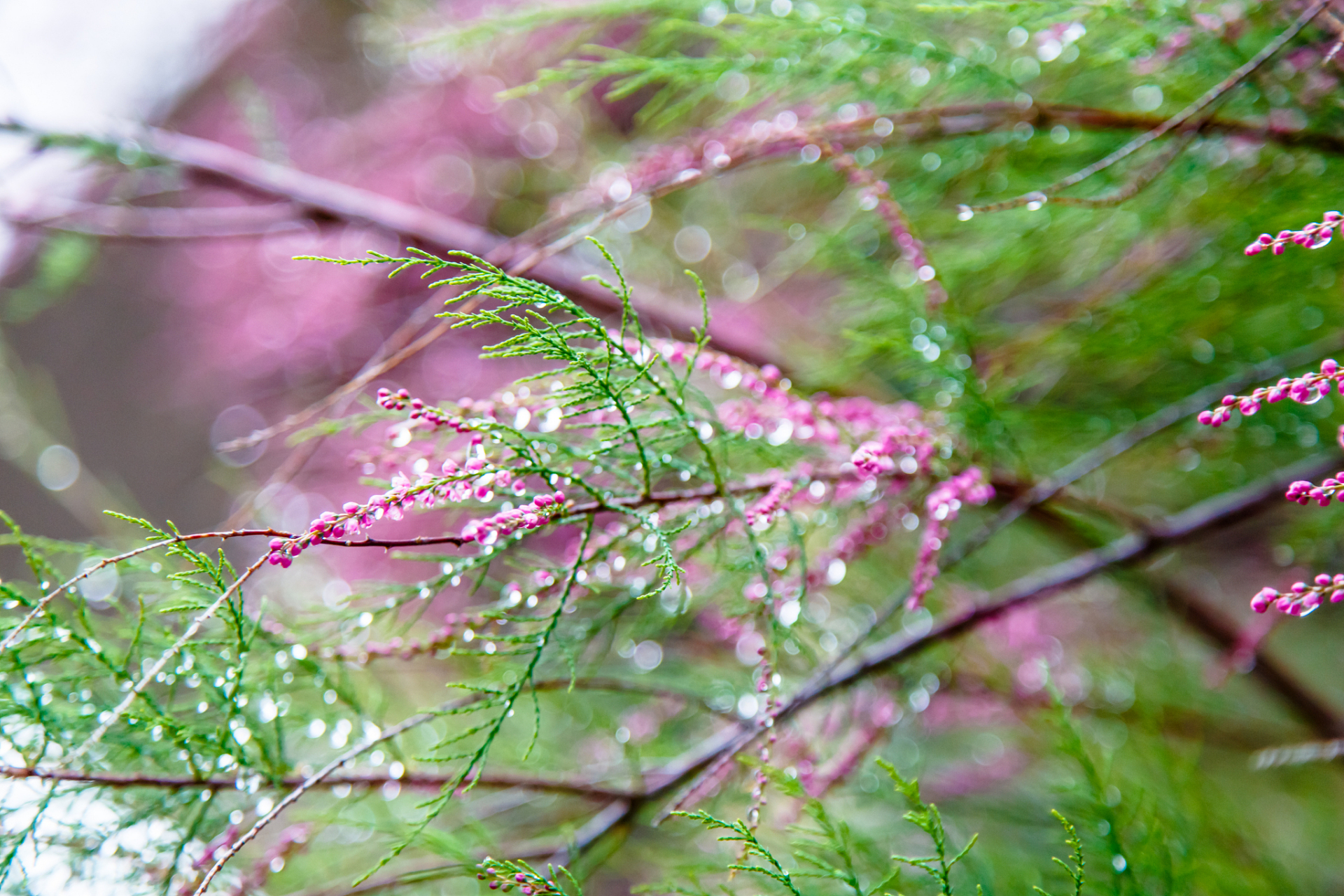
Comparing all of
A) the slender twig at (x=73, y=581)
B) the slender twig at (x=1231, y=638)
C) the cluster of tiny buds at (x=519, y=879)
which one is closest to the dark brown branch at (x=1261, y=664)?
the slender twig at (x=1231, y=638)

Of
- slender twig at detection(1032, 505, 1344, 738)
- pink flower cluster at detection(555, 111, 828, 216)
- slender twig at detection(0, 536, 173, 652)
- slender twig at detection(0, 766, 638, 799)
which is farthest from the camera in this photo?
slender twig at detection(1032, 505, 1344, 738)

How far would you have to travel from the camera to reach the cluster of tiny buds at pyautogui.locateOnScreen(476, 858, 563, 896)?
41 centimetres

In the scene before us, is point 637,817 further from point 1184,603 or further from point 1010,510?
point 1184,603

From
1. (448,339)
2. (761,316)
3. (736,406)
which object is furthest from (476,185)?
(736,406)

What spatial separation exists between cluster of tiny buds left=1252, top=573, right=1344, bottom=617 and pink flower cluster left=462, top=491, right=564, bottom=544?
1.00 feet

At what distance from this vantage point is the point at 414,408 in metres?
0.40

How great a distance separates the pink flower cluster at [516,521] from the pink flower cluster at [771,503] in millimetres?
106

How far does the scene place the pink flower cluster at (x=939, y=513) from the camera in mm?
485

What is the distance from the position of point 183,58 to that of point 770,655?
2035 mm

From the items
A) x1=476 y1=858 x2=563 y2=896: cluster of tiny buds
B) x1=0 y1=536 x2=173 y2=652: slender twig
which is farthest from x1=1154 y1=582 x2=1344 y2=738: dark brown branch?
x1=0 y1=536 x2=173 y2=652: slender twig

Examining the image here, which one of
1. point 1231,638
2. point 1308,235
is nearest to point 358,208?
point 1308,235

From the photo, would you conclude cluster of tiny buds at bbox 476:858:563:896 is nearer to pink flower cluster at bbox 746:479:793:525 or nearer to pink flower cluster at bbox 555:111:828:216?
pink flower cluster at bbox 746:479:793:525

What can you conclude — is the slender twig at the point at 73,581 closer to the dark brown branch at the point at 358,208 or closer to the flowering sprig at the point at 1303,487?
the flowering sprig at the point at 1303,487

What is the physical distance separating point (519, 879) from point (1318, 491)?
15.6 inches
